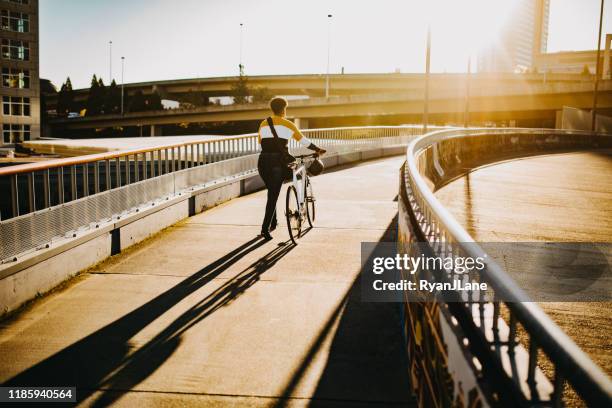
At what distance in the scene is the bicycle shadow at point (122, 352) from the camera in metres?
4.30

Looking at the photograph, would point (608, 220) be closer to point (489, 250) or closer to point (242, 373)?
point (489, 250)

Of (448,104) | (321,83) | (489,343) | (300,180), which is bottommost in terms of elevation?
(489,343)

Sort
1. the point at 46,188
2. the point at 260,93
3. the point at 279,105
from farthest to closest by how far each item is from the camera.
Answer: the point at 260,93, the point at 279,105, the point at 46,188

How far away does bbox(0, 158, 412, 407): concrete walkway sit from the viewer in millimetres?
4258

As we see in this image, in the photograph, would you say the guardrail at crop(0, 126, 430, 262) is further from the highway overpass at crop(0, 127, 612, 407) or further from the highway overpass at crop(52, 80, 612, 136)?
the highway overpass at crop(52, 80, 612, 136)

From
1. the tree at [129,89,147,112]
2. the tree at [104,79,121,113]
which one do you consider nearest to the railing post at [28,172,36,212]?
the tree at [129,89,147,112]

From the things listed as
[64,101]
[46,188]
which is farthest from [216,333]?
[64,101]

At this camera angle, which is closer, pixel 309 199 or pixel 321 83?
pixel 309 199

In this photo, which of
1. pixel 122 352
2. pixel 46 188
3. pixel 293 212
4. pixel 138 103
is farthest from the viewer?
pixel 138 103

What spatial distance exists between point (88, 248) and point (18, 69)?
79.6 metres

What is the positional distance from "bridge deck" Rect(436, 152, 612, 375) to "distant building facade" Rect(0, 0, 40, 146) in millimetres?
69341

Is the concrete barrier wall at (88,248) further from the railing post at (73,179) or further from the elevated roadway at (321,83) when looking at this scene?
the elevated roadway at (321,83)

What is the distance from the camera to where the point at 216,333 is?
17.4 feet

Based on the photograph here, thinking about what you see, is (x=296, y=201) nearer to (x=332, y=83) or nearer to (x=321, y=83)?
(x=332, y=83)
